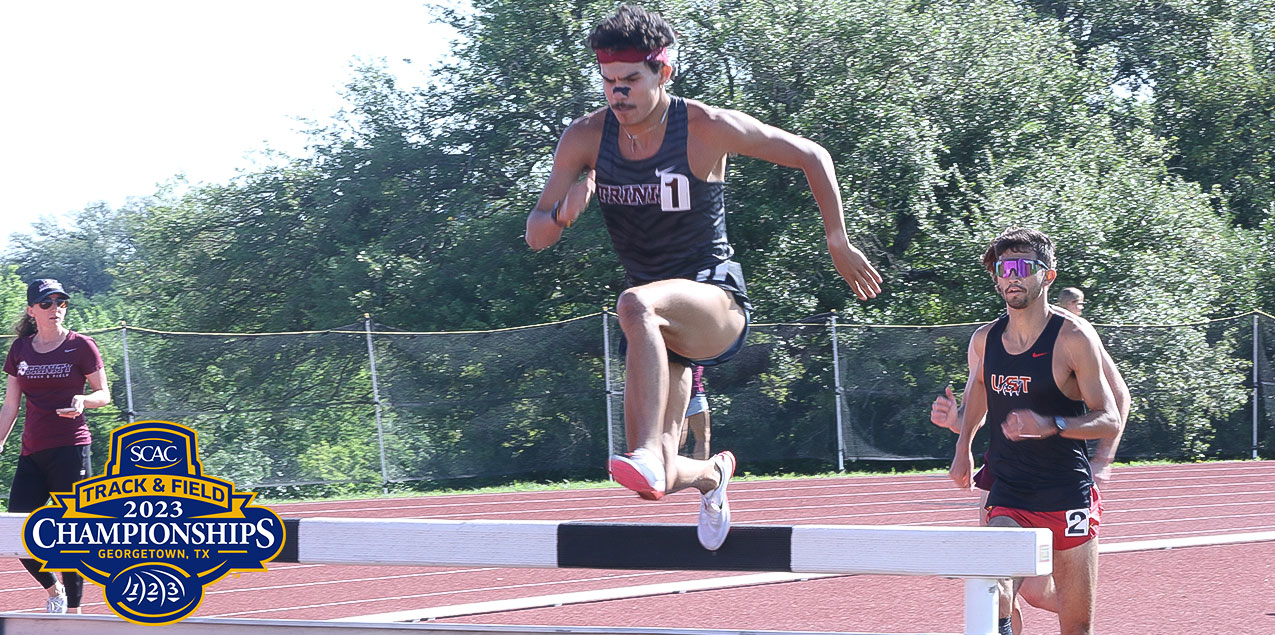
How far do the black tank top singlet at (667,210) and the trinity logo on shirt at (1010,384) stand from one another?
138 cm

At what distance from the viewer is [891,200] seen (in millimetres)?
18750

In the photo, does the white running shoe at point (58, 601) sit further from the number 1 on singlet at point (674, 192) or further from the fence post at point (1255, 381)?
the fence post at point (1255, 381)

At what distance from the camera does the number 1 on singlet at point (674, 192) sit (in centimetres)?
383

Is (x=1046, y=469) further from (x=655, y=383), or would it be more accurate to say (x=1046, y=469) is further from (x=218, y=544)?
(x=218, y=544)

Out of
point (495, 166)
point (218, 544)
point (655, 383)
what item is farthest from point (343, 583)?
point (495, 166)

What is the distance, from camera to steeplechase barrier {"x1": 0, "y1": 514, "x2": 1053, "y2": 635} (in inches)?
128

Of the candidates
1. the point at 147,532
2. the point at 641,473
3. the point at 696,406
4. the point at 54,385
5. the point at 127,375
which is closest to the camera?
the point at 641,473

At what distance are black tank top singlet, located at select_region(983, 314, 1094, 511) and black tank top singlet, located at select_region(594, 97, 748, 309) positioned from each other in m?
1.38

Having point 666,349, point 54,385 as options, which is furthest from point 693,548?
point 54,385

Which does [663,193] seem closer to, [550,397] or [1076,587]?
[1076,587]

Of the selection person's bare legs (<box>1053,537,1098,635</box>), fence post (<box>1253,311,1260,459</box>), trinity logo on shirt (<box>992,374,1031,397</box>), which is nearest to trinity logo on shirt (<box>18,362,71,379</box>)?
trinity logo on shirt (<box>992,374,1031,397</box>)

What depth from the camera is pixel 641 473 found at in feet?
11.2

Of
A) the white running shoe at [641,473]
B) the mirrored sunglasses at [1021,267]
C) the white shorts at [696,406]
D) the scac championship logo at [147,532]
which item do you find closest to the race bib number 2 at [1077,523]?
the mirrored sunglasses at [1021,267]

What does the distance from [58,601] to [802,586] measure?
4.44m
